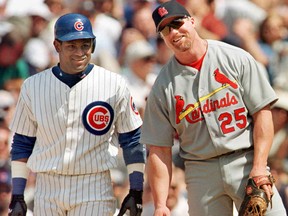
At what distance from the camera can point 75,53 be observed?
6.14 m

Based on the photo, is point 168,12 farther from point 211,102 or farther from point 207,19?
point 207,19

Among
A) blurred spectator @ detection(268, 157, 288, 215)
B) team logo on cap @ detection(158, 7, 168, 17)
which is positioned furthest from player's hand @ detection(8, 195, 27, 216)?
blurred spectator @ detection(268, 157, 288, 215)

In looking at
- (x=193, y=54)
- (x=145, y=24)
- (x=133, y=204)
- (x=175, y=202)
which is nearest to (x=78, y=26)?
(x=193, y=54)

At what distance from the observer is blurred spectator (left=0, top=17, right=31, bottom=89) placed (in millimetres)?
10188

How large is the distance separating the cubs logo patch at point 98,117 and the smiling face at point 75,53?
0.90ft

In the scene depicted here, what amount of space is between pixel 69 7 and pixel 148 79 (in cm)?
155

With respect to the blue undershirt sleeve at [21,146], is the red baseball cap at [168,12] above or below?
above

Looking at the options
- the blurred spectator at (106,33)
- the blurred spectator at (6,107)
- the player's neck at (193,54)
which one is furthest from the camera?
the blurred spectator at (106,33)

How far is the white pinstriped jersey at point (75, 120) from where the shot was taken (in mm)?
6164

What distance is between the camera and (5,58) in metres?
10.2

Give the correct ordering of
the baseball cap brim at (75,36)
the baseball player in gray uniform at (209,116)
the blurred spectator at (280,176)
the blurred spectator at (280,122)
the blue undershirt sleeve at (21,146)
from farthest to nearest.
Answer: the blurred spectator at (280,122), the blurred spectator at (280,176), the blue undershirt sleeve at (21,146), the baseball cap brim at (75,36), the baseball player in gray uniform at (209,116)

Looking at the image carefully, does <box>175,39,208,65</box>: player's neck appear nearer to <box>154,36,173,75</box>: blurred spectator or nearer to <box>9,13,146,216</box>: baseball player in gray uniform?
<box>9,13,146,216</box>: baseball player in gray uniform

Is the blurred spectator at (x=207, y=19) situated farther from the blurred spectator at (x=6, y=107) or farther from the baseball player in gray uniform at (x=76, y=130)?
the baseball player in gray uniform at (x=76, y=130)

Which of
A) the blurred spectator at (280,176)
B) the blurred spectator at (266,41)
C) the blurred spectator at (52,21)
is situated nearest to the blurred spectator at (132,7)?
the blurred spectator at (52,21)
